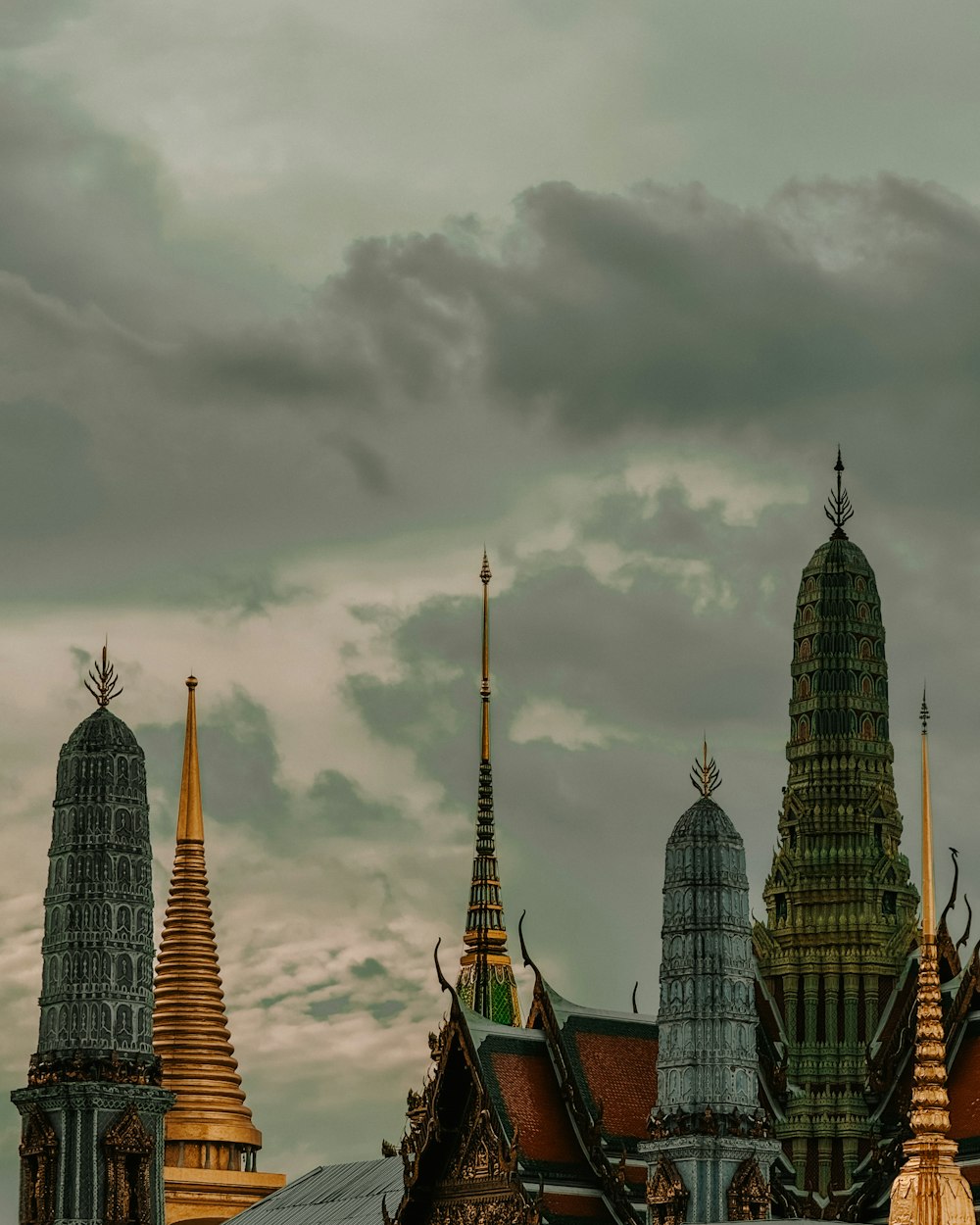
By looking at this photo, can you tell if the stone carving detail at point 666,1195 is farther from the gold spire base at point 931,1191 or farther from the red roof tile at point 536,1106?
the gold spire base at point 931,1191

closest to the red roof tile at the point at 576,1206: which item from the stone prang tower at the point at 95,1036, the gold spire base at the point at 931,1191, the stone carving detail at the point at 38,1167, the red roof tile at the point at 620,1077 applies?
the red roof tile at the point at 620,1077

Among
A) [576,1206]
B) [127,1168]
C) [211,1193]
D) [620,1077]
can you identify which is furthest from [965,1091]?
[211,1193]

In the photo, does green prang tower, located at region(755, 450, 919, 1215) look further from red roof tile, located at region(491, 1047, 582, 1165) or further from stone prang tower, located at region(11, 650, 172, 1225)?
stone prang tower, located at region(11, 650, 172, 1225)

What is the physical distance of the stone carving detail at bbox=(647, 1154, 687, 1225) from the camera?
64750 millimetres

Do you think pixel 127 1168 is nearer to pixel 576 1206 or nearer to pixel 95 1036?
pixel 95 1036

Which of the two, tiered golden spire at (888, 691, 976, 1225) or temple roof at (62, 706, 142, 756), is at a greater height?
temple roof at (62, 706, 142, 756)

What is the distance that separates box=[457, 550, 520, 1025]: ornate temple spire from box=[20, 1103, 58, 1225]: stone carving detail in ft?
104

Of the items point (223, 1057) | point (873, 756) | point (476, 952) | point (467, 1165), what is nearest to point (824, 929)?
point (873, 756)

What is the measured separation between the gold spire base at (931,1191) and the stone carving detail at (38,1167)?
16542mm

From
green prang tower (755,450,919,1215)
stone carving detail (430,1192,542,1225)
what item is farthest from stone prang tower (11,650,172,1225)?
green prang tower (755,450,919,1215)

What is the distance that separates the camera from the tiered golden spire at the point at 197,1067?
93.6 metres

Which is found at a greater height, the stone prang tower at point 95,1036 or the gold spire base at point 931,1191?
the stone prang tower at point 95,1036

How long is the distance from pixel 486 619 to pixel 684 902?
26.9 meters

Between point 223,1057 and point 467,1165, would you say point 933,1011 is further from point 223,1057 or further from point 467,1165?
point 223,1057
